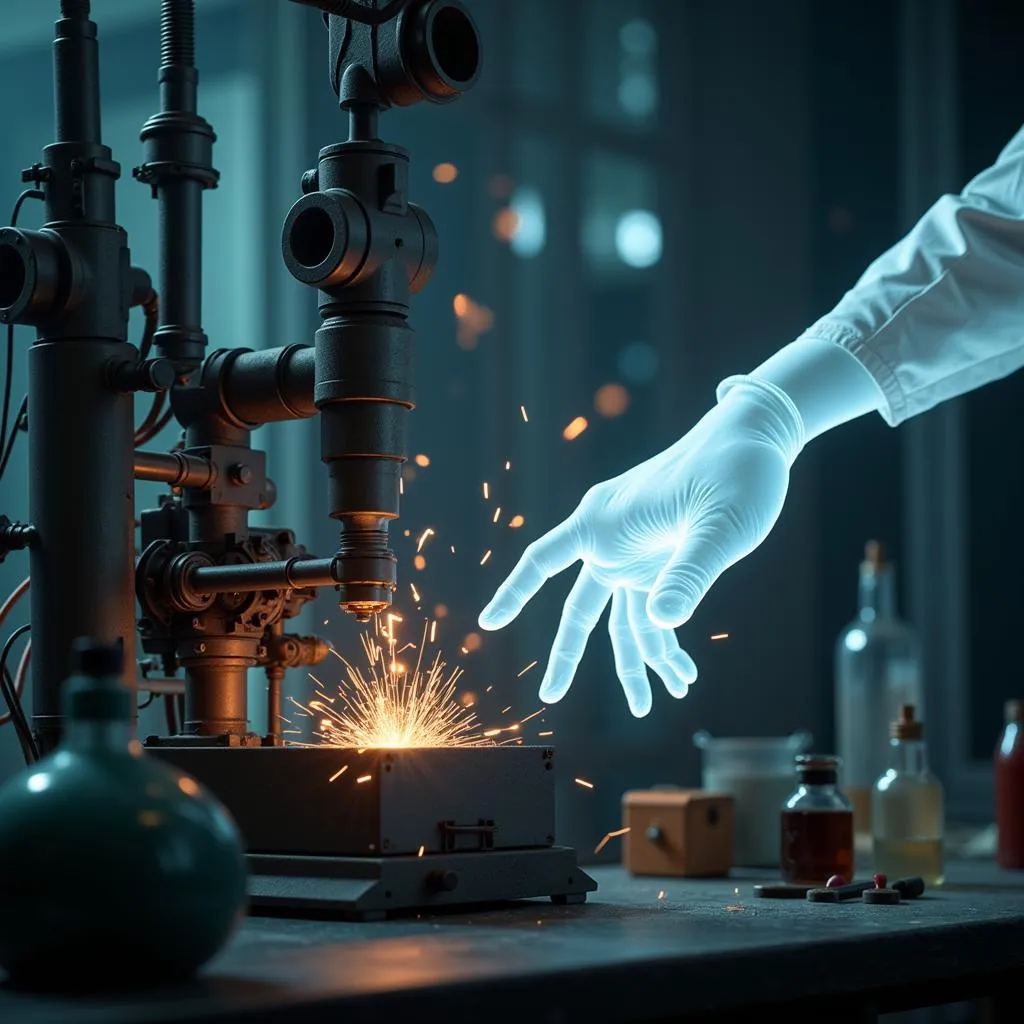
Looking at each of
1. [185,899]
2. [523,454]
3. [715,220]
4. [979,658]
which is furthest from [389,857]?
[715,220]

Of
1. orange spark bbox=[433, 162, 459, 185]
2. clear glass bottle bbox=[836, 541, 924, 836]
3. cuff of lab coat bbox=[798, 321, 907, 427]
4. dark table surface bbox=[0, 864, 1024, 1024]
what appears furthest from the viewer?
orange spark bbox=[433, 162, 459, 185]

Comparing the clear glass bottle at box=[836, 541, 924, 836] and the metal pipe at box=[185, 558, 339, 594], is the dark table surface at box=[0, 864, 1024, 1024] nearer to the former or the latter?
the metal pipe at box=[185, 558, 339, 594]

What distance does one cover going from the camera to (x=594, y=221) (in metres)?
4.43

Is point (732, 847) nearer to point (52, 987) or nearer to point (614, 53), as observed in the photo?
point (52, 987)

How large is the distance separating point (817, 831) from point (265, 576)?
2.02 ft

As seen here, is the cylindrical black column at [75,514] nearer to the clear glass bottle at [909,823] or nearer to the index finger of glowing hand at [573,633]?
the index finger of glowing hand at [573,633]

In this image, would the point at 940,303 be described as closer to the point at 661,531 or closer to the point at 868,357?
the point at 868,357

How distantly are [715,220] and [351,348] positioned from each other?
11.2 ft

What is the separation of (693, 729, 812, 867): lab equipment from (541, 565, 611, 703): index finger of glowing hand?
38cm

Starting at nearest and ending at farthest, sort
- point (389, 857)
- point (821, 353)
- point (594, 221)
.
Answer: point (389, 857), point (821, 353), point (594, 221)

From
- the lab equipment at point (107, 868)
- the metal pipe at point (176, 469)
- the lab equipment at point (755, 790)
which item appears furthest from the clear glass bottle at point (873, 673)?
the lab equipment at point (107, 868)

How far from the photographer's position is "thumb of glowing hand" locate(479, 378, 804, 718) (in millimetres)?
1612

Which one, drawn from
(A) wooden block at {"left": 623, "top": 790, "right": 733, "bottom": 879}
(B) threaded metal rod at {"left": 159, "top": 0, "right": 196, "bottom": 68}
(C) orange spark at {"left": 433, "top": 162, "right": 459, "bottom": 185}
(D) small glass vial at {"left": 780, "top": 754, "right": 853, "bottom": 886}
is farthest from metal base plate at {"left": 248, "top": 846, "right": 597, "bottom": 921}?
(C) orange spark at {"left": 433, "top": 162, "right": 459, "bottom": 185}

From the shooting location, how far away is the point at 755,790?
6.52 feet
